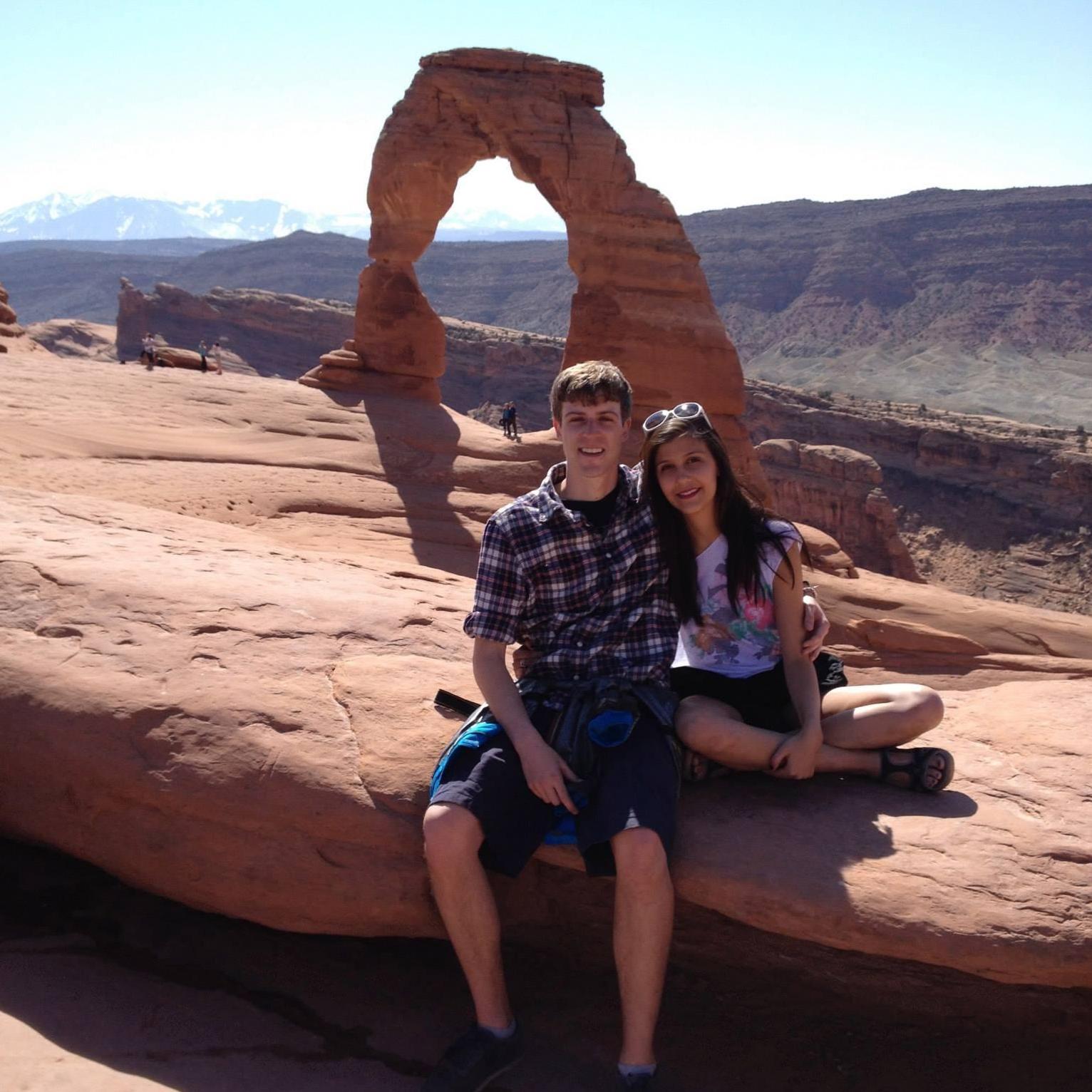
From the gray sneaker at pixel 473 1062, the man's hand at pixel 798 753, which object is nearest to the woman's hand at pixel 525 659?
the man's hand at pixel 798 753

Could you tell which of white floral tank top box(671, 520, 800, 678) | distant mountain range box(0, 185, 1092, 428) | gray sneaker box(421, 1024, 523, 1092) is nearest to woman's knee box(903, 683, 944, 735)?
white floral tank top box(671, 520, 800, 678)

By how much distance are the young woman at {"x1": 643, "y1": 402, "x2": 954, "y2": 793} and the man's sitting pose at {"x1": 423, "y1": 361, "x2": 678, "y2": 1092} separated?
0.37 feet

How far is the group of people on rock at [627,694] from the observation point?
288 cm

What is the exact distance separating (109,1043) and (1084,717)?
377 cm

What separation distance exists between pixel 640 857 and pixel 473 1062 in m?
0.74

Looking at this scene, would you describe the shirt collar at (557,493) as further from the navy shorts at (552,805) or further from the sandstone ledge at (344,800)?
the sandstone ledge at (344,800)

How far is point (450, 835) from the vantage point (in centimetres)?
288

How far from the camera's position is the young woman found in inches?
132

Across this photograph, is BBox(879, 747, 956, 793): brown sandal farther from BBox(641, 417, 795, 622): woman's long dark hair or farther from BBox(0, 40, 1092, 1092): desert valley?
BBox(641, 417, 795, 622): woman's long dark hair

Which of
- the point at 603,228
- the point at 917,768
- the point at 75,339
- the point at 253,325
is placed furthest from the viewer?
the point at 253,325

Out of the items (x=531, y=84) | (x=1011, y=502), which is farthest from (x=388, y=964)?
(x=1011, y=502)

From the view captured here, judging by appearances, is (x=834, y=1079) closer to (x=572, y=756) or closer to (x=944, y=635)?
(x=572, y=756)

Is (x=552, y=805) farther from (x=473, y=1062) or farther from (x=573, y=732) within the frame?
(x=473, y=1062)

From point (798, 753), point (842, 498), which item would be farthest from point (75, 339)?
point (798, 753)
